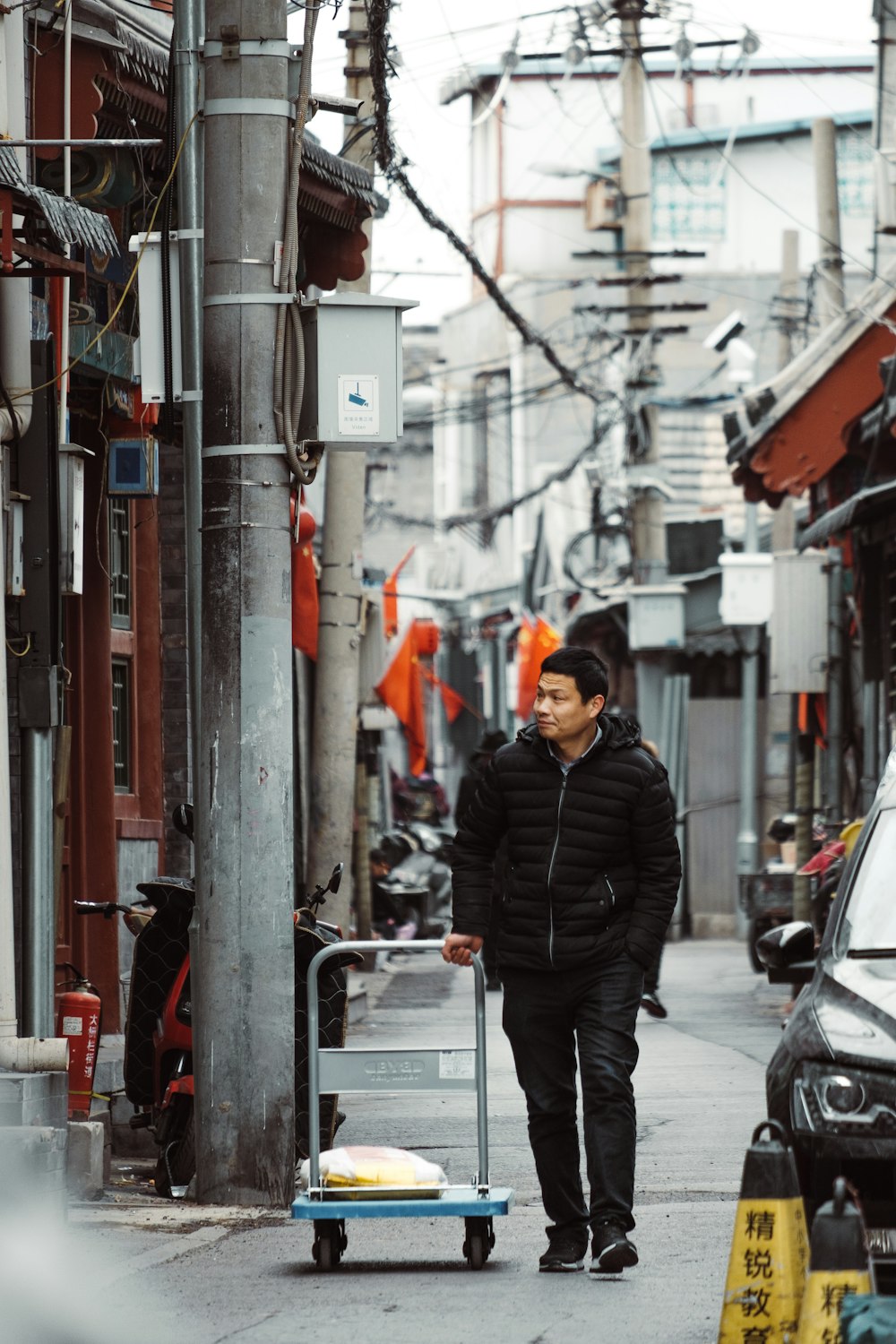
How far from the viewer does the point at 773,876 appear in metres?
20.5

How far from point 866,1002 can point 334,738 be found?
11.1 metres

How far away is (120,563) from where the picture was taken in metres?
12.6

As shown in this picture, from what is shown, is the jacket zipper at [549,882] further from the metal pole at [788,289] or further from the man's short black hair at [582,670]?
the metal pole at [788,289]

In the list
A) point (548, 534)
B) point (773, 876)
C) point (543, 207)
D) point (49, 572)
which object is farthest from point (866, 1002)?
point (543, 207)

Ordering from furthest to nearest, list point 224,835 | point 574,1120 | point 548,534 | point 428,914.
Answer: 1. point 548,534
2. point 428,914
3. point 224,835
4. point 574,1120

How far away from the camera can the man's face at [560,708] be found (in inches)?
292

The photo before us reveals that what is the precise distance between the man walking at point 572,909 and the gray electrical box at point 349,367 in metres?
1.69

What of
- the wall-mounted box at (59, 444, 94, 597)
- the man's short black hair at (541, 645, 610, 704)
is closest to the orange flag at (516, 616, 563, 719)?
the wall-mounted box at (59, 444, 94, 597)

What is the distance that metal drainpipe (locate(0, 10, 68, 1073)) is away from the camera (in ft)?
26.4

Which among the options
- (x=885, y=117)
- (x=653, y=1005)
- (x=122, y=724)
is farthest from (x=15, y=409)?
(x=885, y=117)

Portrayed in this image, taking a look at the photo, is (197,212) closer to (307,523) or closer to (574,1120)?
(574,1120)

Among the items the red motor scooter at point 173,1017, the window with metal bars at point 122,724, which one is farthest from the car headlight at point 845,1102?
the window with metal bars at point 122,724

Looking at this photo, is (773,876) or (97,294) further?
(773,876)

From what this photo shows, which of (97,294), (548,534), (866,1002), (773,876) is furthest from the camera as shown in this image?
(548,534)
